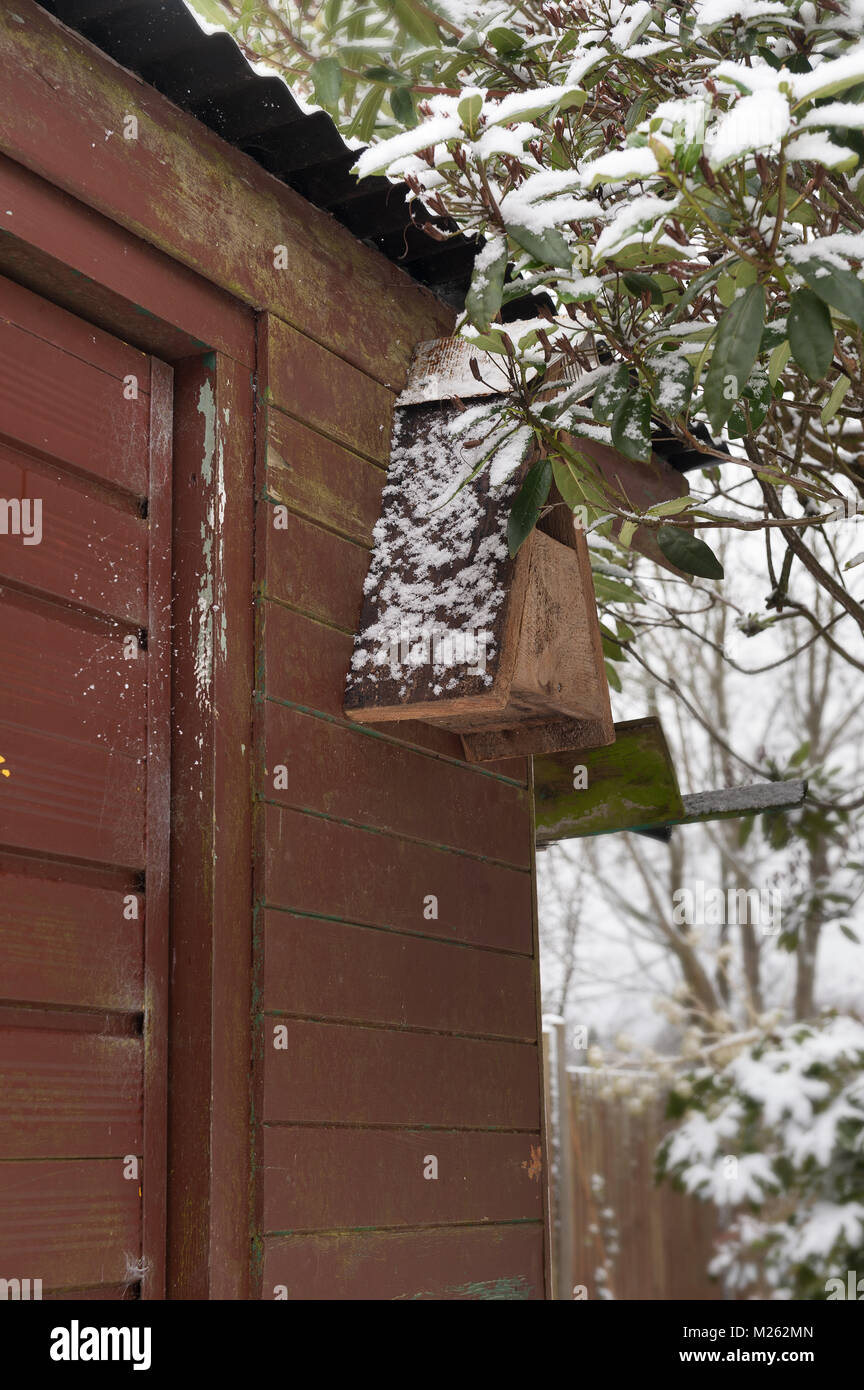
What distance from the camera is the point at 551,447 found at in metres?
2.49

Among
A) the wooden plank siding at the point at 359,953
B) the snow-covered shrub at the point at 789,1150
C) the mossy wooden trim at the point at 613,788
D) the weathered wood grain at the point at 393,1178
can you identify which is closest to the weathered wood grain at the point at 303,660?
the wooden plank siding at the point at 359,953

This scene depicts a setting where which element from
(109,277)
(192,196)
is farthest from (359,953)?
(192,196)

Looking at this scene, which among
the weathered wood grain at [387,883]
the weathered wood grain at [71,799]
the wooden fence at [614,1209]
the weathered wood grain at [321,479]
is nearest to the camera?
the weathered wood grain at [71,799]

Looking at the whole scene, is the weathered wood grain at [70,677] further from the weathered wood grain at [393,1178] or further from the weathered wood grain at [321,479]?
the weathered wood grain at [393,1178]

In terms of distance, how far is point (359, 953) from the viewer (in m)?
2.55

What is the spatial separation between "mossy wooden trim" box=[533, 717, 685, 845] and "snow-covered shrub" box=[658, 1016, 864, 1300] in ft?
9.86

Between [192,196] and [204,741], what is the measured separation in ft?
3.10

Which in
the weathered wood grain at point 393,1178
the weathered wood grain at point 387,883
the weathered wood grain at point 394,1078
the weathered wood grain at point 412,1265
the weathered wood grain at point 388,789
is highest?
the weathered wood grain at point 388,789

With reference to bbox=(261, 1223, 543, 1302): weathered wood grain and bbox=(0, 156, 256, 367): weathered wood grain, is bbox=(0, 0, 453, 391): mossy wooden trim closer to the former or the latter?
bbox=(0, 156, 256, 367): weathered wood grain

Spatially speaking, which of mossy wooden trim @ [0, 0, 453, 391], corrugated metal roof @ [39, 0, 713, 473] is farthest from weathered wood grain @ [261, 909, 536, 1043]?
corrugated metal roof @ [39, 0, 713, 473]

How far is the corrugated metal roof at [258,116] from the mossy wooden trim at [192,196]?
1.1 inches

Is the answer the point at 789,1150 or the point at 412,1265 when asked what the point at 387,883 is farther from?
the point at 789,1150

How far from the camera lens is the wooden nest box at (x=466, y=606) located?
246cm
